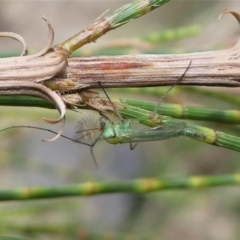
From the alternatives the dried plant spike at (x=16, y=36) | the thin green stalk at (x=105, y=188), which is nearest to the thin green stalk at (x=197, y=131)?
the dried plant spike at (x=16, y=36)

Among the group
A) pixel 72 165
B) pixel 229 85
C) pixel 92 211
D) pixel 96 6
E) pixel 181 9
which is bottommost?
pixel 229 85

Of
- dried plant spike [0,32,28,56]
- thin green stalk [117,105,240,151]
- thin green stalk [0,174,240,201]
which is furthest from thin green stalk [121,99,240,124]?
thin green stalk [0,174,240,201]

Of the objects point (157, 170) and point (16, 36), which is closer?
point (16, 36)

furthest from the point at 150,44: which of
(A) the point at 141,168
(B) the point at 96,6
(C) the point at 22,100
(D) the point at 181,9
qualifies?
(B) the point at 96,6

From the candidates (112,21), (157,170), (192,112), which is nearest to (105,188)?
(192,112)

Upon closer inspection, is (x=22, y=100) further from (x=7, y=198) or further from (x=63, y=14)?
(x=63, y=14)

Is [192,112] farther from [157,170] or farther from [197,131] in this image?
[157,170]

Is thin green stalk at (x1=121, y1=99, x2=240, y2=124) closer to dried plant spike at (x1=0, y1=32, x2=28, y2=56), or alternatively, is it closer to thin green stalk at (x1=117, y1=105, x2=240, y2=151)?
thin green stalk at (x1=117, y1=105, x2=240, y2=151)
